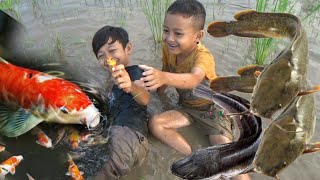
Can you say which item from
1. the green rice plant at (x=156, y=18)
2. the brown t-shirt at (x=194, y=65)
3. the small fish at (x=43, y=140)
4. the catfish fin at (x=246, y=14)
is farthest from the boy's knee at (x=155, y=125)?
the green rice plant at (x=156, y=18)

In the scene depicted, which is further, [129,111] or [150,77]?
[129,111]

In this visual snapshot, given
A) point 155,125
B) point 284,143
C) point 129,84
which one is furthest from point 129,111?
point 284,143

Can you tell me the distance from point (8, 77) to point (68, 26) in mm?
2623

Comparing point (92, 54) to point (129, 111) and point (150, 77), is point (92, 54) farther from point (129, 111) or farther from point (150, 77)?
point (150, 77)

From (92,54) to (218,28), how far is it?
2982mm

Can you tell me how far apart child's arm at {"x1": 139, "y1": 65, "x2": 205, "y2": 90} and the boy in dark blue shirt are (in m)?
0.15

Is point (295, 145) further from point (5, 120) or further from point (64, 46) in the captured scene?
point (64, 46)

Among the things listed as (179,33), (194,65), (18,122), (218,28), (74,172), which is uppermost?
(218,28)

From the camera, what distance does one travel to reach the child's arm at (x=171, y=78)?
233 centimetres

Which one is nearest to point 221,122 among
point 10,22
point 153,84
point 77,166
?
point 153,84

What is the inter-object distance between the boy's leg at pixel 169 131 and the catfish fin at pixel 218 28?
1.33 m

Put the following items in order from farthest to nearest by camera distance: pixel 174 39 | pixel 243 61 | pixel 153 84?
pixel 243 61
pixel 174 39
pixel 153 84

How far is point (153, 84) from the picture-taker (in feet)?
7.72

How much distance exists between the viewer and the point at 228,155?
206 centimetres
